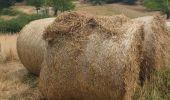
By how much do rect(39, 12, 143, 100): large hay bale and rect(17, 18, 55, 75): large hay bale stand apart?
1719 mm

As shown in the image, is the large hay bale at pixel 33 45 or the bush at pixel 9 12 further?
the bush at pixel 9 12

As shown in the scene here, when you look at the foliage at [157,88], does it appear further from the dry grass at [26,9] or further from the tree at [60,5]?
the dry grass at [26,9]

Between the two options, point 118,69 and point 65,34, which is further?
point 65,34

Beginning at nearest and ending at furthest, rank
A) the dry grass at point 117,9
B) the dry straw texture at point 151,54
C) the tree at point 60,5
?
the dry straw texture at point 151,54 < the tree at point 60,5 < the dry grass at point 117,9

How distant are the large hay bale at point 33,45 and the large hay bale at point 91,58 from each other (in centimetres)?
172

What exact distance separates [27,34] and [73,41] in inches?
109

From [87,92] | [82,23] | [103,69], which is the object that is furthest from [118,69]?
[82,23]

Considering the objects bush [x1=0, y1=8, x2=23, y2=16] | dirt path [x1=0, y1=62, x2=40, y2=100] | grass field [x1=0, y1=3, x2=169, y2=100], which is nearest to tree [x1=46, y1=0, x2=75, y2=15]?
bush [x1=0, y1=8, x2=23, y2=16]

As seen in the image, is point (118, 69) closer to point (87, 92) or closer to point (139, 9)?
point (87, 92)

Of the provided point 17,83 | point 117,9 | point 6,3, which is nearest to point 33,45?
point 17,83

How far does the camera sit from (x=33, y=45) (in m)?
9.85

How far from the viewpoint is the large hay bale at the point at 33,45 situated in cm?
977

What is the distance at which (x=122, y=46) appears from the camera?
7.27 m

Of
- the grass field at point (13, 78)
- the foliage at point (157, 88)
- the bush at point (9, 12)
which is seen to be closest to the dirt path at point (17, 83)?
the grass field at point (13, 78)
